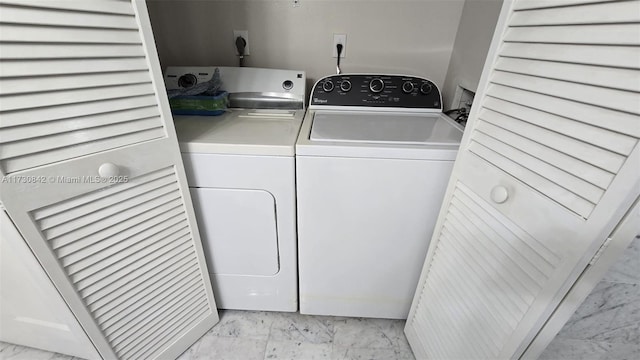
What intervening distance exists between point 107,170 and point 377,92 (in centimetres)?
116

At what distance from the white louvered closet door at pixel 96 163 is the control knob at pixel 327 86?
78cm

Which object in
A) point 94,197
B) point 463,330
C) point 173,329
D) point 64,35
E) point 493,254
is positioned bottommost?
point 173,329

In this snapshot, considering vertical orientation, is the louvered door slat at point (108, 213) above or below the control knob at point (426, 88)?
below

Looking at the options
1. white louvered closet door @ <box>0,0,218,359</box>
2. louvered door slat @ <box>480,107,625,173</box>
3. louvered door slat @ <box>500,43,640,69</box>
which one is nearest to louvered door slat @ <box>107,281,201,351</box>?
white louvered closet door @ <box>0,0,218,359</box>

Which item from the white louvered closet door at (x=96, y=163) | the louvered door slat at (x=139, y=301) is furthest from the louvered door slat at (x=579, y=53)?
the louvered door slat at (x=139, y=301)

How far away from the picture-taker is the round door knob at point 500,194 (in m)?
0.72

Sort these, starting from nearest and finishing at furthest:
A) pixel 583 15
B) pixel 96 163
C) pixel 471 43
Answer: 1. pixel 583 15
2. pixel 96 163
3. pixel 471 43

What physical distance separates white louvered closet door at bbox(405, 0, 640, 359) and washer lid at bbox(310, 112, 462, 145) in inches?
8.2

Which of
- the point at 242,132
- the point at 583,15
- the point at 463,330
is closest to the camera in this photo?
the point at 583,15

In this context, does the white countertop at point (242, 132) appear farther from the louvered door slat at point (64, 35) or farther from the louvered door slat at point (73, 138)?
the louvered door slat at point (64, 35)

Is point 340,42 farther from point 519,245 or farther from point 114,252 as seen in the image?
point 114,252

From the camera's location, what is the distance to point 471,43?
4.37 ft

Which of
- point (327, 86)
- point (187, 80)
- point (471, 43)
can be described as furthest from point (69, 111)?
point (471, 43)

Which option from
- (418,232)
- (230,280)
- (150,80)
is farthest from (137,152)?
(418,232)
